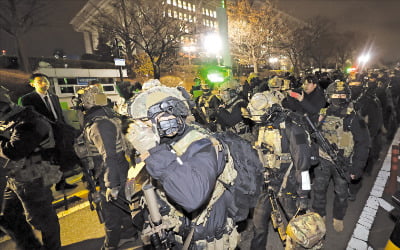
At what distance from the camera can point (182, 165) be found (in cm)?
159

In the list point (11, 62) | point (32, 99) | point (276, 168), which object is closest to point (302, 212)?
point (276, 168)

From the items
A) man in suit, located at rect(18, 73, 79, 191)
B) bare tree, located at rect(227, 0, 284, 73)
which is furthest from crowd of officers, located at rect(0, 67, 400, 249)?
bare tree, located at rect(227, 0, 284, 73)

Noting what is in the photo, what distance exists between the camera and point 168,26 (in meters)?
16.2

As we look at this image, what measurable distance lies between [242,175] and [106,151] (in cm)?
193

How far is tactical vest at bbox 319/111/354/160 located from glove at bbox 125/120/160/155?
129 inches

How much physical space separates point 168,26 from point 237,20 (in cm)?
1535

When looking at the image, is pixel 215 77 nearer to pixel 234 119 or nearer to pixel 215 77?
pixel 215 77

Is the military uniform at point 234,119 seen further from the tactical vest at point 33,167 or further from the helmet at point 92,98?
the tactical vest at point 33,167

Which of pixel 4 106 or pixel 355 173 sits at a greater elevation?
pixel 4 106

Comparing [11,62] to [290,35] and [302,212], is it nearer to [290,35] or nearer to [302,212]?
[302,212]


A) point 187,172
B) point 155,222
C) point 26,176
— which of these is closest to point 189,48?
point 26,176

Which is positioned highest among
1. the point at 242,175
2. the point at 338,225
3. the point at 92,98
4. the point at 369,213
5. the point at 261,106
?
the point at 92,98

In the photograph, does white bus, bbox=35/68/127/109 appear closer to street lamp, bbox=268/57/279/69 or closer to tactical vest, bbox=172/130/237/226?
tactical vest, bbox=172/130/237/226

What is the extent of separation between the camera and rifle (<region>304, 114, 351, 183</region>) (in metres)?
3.87
